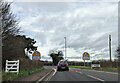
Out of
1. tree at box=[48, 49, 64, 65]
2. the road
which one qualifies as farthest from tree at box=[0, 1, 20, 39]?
tree at box=[48, 49, 64, 65]

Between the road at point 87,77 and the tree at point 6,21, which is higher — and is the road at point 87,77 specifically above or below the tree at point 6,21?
below

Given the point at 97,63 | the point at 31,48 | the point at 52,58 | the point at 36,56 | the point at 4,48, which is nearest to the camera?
the point at 4,48

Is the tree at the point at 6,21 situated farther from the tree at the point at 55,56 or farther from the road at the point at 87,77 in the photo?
the tree at the point at 55,56

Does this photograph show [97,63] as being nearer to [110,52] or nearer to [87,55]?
[110,52]

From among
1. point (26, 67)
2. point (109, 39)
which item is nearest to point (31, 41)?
point (109, 39)

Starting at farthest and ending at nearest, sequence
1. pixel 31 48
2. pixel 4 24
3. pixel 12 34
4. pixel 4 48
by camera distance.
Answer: pixel 31 48
pixel 4 48
pixel 12 34
pixel 4 24

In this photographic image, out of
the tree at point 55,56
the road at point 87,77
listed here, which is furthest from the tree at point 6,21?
the tree at point 55,56

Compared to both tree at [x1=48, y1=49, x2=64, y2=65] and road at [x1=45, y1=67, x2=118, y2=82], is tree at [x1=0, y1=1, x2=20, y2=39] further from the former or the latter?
tree at [x1=48, y1=49, x2=64, y2=65]

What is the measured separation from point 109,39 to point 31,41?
24.6 metres

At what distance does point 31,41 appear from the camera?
2181 inches

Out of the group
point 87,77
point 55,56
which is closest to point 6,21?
point 87,77

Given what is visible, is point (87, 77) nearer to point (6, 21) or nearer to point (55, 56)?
point (6, 21)

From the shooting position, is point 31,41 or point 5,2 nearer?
point 5,2

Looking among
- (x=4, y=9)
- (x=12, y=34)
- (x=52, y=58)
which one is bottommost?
(x=52, y=58)
